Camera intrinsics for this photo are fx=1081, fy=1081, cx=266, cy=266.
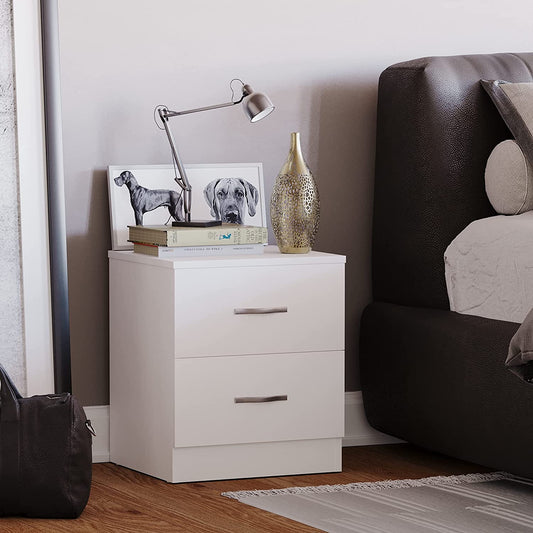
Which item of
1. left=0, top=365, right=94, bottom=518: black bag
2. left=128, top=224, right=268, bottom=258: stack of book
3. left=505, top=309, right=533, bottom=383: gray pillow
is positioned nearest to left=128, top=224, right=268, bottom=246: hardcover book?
left=128, top=224, right=268, bottom=258: stack of book

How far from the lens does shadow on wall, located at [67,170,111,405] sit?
2900 mm

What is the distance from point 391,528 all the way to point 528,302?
0.65 metres

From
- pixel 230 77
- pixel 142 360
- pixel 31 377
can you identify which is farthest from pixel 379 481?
pixel 230 77

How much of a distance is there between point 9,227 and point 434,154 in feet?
3.77

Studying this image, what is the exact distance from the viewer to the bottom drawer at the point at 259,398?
264cm

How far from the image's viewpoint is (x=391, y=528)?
2.31 m

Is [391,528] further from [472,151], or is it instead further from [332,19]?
[332,19]

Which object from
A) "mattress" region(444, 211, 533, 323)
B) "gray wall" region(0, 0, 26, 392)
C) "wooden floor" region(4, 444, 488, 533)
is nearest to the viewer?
"wooden floor" region(4, 444, 488, 533)

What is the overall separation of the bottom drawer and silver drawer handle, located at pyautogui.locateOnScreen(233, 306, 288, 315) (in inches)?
4.4

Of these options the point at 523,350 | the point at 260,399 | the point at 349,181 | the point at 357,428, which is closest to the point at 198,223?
the point at 260,399

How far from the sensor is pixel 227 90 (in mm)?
3006

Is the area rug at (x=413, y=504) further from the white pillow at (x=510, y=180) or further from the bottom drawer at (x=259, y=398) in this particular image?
the white pillow at (x=510, y=180)

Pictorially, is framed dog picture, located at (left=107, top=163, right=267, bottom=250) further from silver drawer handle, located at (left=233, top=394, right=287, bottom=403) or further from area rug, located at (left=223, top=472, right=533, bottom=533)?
area rug, located at (left=223, top=472, right=533, bottom=533)

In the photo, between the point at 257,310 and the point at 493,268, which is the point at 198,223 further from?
the point at 493,268
